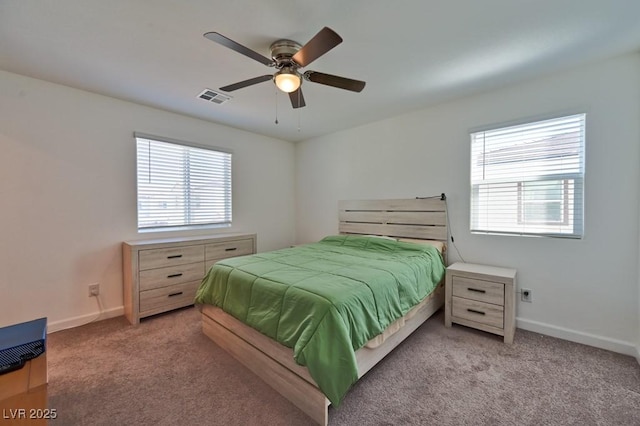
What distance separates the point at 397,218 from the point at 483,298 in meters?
1.37

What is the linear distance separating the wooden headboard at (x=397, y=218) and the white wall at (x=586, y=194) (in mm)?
154

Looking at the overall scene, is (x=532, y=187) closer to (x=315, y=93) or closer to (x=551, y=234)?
(x=551, y=234)

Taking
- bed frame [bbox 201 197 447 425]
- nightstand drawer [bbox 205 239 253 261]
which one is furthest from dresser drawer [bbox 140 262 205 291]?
bed frame [bbox 201 197 447 425]

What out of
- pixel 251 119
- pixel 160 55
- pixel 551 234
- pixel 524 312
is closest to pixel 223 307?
pixel 160 55

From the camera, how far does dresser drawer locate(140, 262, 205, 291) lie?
9.23 feet

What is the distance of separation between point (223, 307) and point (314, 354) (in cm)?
108

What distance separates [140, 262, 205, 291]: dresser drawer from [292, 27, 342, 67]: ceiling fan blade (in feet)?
8.39

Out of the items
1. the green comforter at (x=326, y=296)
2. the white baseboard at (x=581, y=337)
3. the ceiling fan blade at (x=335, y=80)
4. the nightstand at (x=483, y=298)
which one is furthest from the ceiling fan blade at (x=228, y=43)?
the white baseboard at (x=581, y=337)

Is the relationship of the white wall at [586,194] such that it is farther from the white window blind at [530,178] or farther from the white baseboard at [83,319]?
the white baseboard at [83,319]

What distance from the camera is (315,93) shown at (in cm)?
281

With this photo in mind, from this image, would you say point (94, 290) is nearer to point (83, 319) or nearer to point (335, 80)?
point (83, 319)

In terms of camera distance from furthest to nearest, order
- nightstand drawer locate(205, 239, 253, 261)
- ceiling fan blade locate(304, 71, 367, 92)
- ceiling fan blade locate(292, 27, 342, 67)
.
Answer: nightstand drawer locate(205, 239, 253, 261) → ceiling fan blade locate(304, 71, 367, 92) → ceiling fan blade locate(292, 27, 342, 67)

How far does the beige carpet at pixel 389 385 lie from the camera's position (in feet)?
5.06

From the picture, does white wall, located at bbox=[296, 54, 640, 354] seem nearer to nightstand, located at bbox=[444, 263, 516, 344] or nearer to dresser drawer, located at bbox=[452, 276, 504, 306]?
nightstand, located at bbox=[444, 263, 516, 344]
